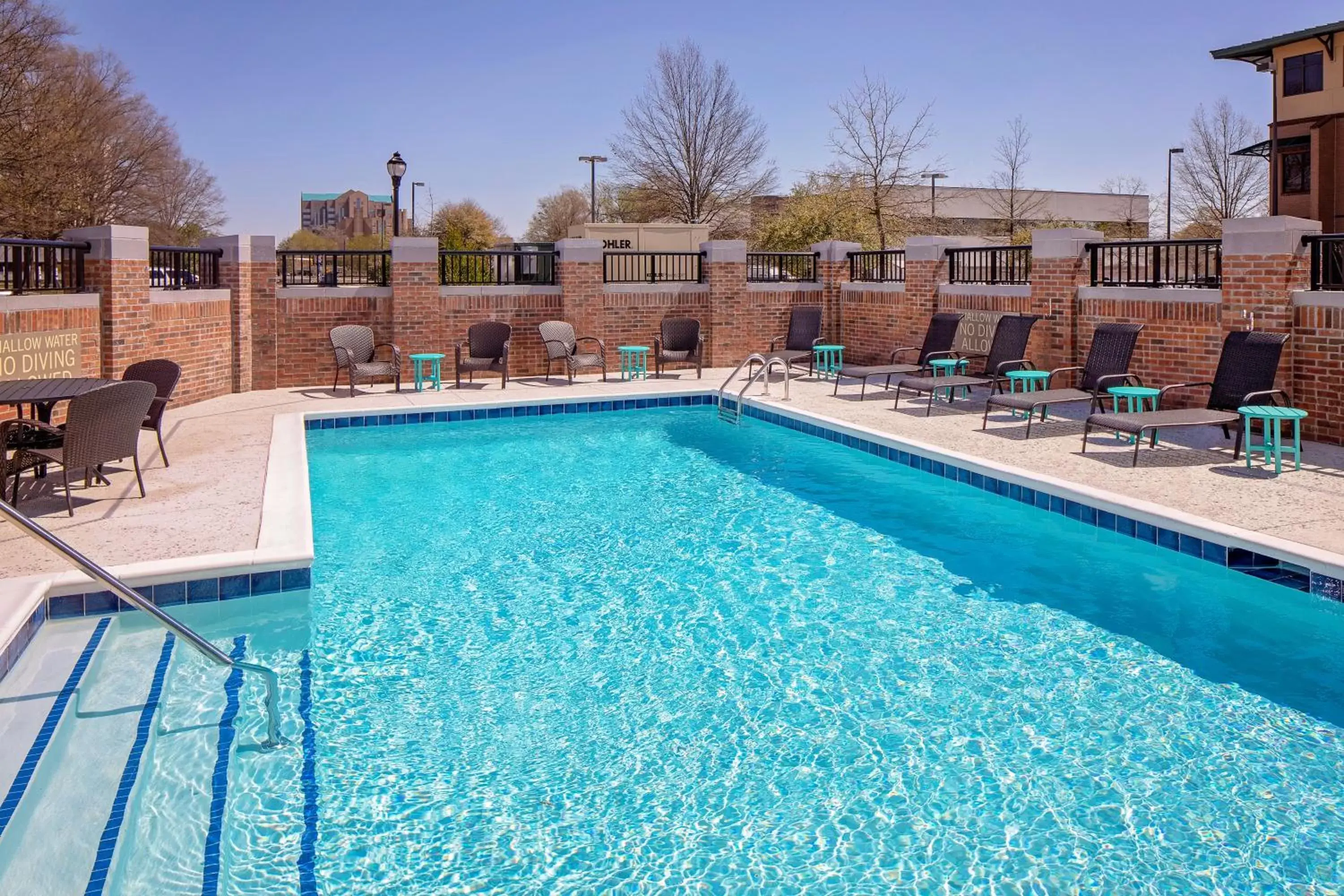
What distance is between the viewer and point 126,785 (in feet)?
12.9

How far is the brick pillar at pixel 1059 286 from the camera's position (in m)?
12.2

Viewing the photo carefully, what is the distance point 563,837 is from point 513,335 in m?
12.9

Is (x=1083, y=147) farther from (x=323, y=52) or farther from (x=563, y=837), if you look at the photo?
(x=563, y=837)

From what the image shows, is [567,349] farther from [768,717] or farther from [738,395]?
[768,717]

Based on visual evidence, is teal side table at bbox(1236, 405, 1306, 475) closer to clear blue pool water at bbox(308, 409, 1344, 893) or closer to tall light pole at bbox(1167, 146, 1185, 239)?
clear blue pool water at bbox(308, 409, 1344, 893)

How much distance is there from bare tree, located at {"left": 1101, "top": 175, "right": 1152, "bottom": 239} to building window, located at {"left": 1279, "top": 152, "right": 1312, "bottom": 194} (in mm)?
4841

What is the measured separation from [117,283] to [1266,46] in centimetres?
3745

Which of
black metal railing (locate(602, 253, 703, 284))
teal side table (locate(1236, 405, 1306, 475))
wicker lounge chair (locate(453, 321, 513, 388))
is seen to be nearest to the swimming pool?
teal side table (locate(1236, 405, 1306, 475))

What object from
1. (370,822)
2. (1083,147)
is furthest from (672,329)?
(1083,147)

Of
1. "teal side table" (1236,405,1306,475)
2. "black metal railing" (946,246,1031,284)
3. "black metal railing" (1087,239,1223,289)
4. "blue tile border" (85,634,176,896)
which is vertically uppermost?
"black metal railing" (946,246,1031,284)

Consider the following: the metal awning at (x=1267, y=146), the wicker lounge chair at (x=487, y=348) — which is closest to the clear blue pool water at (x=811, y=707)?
the wicker lounge chair at (x=487, y=348)

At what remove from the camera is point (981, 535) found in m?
7.51

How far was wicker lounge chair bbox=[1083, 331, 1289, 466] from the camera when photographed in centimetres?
838

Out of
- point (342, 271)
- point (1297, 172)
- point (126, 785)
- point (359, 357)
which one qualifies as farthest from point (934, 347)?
point (1297, 172)
